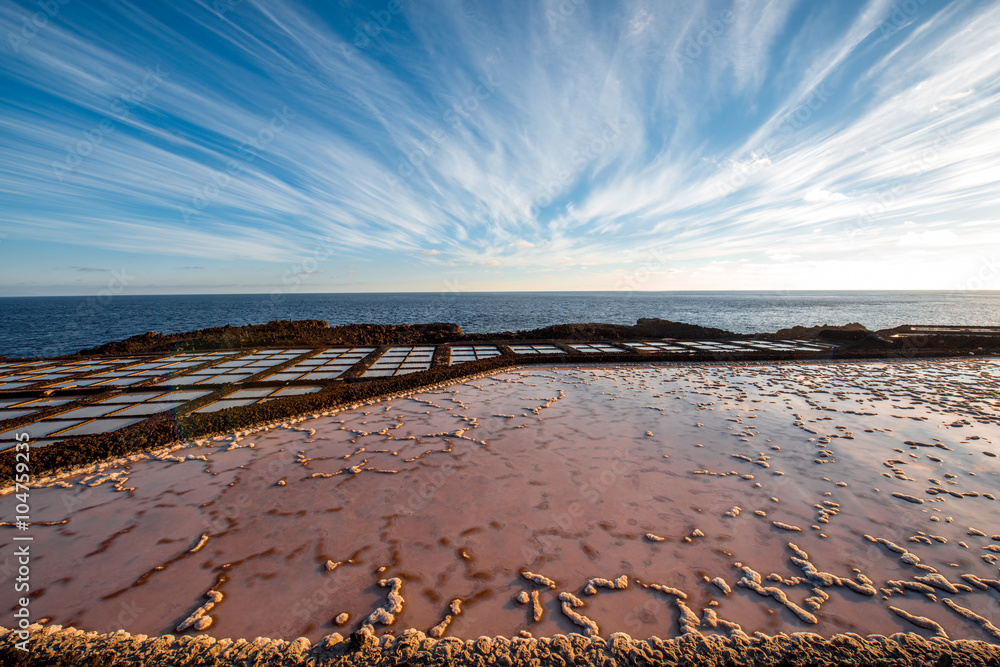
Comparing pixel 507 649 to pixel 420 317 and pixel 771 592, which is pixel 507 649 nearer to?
pixel 771 592

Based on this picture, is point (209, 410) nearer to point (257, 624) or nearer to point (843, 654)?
point (257, 624)

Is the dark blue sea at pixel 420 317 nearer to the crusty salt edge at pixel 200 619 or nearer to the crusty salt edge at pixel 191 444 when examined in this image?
the crusty salt edge at pixel 191 444

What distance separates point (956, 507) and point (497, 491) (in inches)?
212

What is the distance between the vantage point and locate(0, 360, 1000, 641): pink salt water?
3043 mm

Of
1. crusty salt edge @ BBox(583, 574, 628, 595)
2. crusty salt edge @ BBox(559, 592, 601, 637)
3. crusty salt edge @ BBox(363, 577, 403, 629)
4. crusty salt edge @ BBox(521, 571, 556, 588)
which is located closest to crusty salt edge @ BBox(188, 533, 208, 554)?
crusty salt edge @ BBox(363, 577, 403, 629)

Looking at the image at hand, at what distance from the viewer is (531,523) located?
13.6ft

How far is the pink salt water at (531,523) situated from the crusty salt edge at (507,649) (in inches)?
5.3

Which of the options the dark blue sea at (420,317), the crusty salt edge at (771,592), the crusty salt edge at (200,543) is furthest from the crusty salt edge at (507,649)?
the dark blue sea at (420,317)

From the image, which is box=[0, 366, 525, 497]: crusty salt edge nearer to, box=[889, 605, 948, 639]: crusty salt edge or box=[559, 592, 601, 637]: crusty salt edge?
box=[559, 592, 601, 637]: crusty salt edge

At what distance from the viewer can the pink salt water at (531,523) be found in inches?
120

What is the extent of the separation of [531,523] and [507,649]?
150 centimetres

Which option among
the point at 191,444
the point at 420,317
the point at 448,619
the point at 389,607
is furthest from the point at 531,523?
the point at 420,317

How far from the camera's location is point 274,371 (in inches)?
444

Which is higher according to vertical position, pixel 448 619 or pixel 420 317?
pixel 420 317
